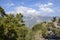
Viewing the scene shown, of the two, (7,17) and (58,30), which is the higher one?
(7,17)

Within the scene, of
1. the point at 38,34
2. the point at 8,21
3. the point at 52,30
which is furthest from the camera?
the point at 52,30

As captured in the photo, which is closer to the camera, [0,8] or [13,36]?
[0,8]

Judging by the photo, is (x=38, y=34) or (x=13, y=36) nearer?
(x=13, y=36)

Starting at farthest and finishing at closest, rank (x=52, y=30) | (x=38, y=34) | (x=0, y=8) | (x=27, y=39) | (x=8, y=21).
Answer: (x=52, y=30) < (x=38, y=34) < (x=27, y=39) < (x=8, y=21) < (x=0, y=8)

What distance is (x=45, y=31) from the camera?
7706 cm

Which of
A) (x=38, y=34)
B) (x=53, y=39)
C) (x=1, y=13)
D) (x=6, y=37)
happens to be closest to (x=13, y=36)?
(x=6, y=37)

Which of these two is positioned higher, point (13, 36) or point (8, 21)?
point (8, 21)

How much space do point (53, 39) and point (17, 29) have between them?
43356mm

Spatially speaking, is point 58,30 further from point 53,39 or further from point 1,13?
point 1,13

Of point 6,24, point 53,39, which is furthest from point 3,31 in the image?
point 53,39

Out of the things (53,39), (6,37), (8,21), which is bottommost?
(53,39)

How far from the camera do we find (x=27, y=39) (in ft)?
174

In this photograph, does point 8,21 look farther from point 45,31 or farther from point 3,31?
point 45,31

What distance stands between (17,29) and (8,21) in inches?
90.8
